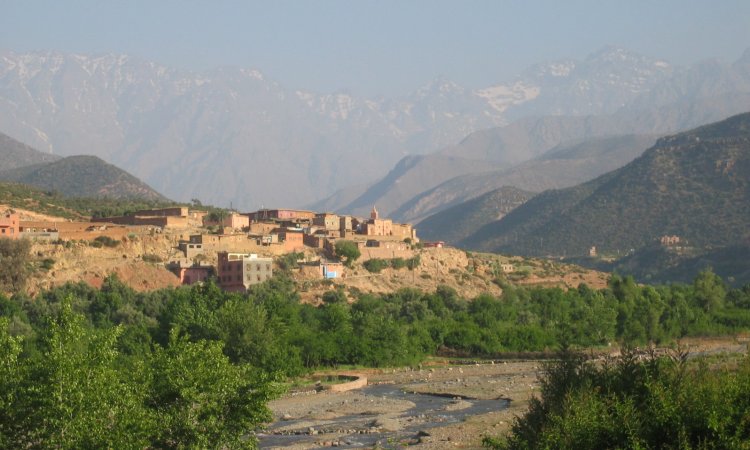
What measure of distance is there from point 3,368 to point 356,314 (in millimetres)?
49708

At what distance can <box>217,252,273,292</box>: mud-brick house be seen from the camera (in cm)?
8219

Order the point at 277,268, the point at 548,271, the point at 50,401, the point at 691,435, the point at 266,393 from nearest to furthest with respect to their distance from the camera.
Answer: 1. the point at 691,435
2. the point at 50,401
3. the point at 266,393
4. the point at 277,268
5. the point at 548,271

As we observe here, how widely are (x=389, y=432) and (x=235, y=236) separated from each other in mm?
49714

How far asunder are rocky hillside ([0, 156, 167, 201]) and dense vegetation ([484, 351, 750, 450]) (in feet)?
464

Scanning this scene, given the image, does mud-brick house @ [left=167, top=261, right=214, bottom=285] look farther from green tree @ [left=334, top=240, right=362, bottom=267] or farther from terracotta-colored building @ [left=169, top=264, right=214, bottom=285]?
green tree @ [left=334, top=240, right=362, bottom=267]

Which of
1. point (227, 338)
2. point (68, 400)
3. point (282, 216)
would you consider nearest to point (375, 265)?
point (282, 216)

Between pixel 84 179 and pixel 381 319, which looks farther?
pixel 84 179

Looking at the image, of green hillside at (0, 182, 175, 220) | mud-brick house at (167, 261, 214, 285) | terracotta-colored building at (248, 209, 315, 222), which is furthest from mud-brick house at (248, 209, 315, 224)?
mud-brick house at (167, 261, 214, 285)

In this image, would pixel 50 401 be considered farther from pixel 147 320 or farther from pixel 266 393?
pixel 147 320

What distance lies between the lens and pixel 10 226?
82.9 metres

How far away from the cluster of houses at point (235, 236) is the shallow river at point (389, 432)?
30.7 m

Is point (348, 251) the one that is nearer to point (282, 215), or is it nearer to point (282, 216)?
point (282, 216)

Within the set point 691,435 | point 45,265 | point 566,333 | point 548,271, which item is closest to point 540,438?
point 691,435

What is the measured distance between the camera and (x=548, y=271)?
120625 mm
